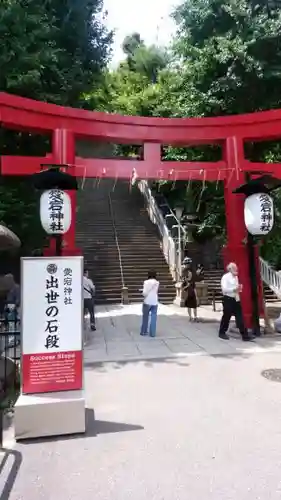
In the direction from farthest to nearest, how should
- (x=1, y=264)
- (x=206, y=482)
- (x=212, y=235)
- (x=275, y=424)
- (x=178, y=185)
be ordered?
(x=178, y=185) → (x=212, y=235) → (x=1, y=264) → (x=275, y=424) → (x=206, y=482)

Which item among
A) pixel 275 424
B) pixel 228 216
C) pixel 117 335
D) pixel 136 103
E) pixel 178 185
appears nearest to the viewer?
pixel 275 424

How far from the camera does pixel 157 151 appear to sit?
1006 cm

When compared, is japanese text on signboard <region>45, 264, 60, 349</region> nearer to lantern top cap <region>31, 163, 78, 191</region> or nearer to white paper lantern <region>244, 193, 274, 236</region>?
lantern top cap <region>31, 163, 78, 191</region>

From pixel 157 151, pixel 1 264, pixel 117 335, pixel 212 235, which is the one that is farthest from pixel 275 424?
pixel 212 235

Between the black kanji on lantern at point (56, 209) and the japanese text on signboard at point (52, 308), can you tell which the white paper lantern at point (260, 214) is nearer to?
the black kanji on lantern at point (56, 209)

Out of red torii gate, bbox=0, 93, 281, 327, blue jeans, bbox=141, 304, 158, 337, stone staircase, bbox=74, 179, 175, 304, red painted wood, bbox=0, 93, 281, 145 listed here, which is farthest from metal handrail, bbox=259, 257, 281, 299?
blue jeans, bbox=141, 304, 158, 337

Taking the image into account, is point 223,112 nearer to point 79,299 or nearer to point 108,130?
point 108,130

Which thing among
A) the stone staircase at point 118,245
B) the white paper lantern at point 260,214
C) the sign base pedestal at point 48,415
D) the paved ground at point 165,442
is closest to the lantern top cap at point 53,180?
the paved ground at point 165,442

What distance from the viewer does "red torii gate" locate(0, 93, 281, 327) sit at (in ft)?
30.1

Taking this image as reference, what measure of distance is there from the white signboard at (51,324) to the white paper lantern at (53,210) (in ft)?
12.1

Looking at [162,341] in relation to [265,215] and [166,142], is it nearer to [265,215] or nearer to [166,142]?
[265,215]

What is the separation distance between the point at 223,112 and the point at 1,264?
9270mm

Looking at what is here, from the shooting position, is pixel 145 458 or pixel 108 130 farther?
pixel 108 130

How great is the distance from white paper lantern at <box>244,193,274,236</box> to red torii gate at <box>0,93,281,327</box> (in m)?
1.39
